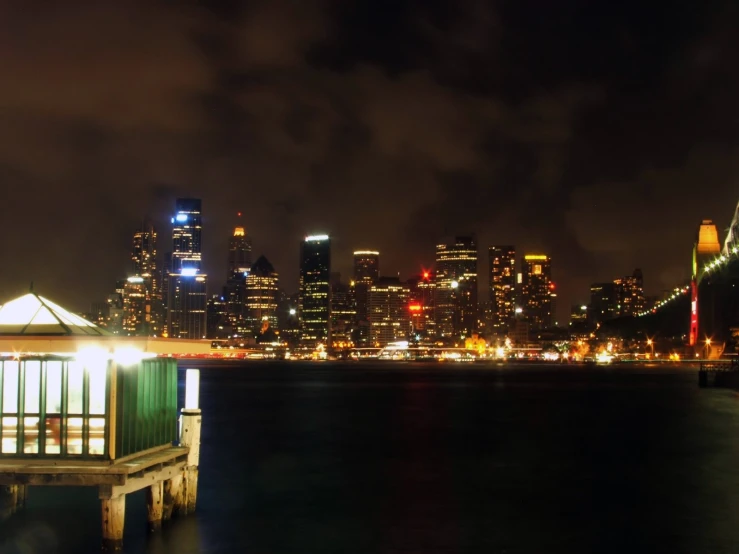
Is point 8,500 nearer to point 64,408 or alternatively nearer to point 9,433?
point 9,433

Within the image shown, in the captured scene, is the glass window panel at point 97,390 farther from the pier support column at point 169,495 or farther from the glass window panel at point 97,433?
the pier support column at point 169,495

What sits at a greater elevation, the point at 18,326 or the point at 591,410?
the point at 18,326

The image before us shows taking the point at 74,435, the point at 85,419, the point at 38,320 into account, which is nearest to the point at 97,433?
the point at 85,419

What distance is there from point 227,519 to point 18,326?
736 cm

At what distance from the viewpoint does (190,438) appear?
20266mm

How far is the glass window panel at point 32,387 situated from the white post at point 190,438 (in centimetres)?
304

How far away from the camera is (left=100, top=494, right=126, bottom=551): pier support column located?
57.7 feet

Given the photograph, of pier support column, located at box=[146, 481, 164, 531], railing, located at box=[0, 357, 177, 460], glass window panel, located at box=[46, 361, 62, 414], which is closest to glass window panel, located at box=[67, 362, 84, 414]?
railing, located at box=[0, 357, 177, 460]

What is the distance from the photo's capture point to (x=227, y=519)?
23.8m

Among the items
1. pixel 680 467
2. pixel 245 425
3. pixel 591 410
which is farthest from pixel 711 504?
pixel 591 410

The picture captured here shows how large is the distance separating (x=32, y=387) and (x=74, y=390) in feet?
2.65

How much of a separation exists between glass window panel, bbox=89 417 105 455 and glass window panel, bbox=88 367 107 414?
17 centimetres

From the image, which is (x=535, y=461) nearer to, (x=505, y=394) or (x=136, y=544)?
(x=136, y=544)

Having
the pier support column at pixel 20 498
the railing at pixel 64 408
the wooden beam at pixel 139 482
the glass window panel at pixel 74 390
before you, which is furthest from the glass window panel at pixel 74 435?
the pier support column at pixel 20 498
